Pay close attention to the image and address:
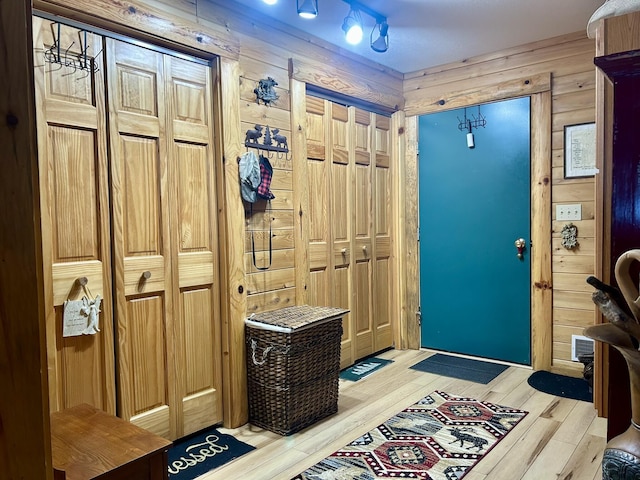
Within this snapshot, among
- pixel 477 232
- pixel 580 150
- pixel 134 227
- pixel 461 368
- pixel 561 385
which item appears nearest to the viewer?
pixel 134 227

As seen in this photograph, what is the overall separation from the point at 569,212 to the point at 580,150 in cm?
43

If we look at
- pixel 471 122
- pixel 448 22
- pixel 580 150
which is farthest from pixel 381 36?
pixel 580 150

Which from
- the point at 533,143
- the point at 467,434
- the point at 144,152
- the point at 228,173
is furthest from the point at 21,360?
the point at 533,143

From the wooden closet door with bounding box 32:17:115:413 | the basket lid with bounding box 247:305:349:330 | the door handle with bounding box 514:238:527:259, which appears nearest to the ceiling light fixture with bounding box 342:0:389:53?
the wooden closet door with bounding box 32:17:115:413

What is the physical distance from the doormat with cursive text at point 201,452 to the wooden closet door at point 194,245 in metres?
0.06

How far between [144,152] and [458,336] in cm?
279

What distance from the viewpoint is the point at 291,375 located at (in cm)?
245

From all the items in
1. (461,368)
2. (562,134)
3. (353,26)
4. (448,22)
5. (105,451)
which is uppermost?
(448,22)

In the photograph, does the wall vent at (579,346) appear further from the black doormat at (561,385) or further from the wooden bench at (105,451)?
the wooden bench at (105,451)

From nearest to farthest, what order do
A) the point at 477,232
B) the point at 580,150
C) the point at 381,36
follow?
the point at 381,36 < the point at 580,150 < the point at 477,232

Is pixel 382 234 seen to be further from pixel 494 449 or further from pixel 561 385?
pixel 494 449

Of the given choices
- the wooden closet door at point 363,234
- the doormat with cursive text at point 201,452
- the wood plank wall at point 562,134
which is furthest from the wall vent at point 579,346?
the doormat with cursive text at point 201,452

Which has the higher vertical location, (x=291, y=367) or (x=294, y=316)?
(x=294, y=316)

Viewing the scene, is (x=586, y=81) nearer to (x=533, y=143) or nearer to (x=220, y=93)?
(x=533, y=143)
